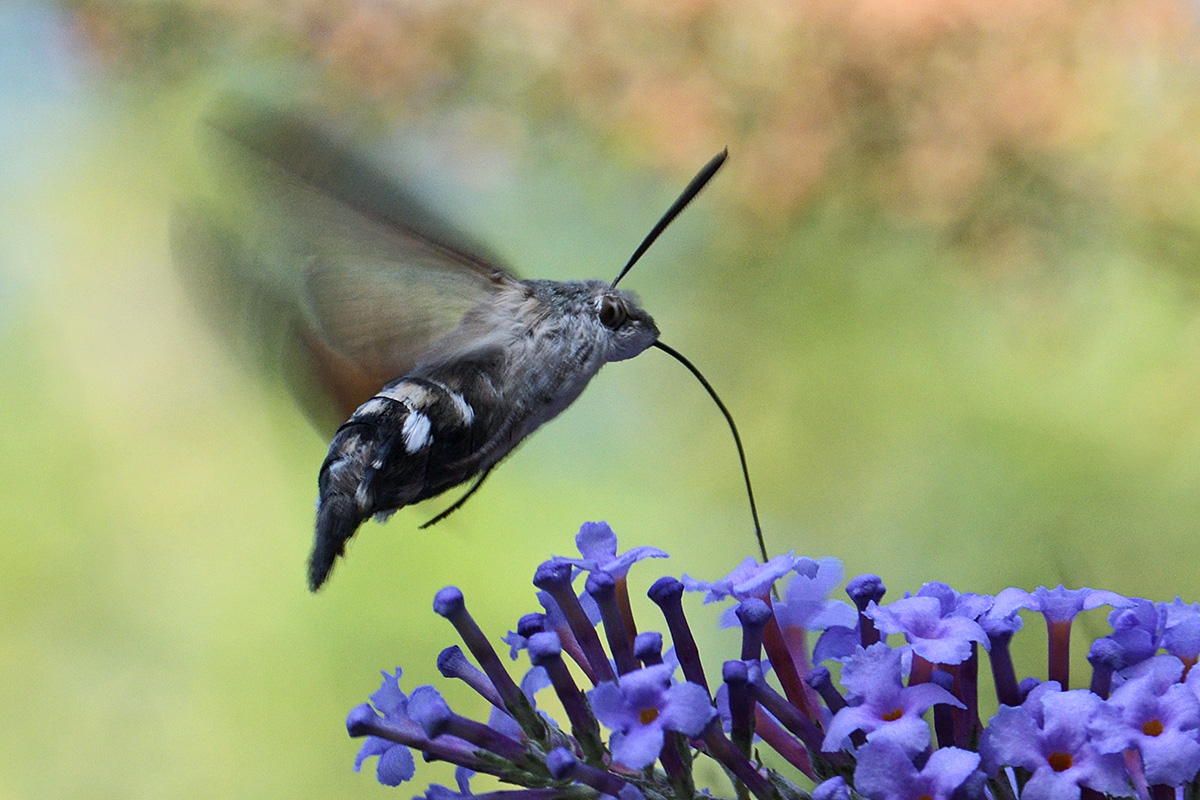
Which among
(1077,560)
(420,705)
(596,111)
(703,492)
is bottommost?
(420,705)

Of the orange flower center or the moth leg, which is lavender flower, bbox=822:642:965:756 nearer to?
the orange flower center

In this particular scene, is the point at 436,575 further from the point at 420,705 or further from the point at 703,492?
the point at 420,705

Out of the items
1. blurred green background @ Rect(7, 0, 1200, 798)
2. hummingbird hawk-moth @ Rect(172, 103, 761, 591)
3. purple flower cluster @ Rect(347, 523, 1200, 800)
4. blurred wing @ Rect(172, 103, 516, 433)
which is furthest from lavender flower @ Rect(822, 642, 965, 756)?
blurred green background @ Rect(7, 0, 1200, 798)

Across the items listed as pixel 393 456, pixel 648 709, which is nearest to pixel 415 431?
pixel 393 456

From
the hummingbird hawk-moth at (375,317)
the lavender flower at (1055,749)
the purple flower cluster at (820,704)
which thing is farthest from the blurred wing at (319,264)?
the lavender flower at (1055,749)

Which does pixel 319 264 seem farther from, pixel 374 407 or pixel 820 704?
pixel 820 704

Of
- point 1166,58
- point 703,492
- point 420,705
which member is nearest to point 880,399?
point 703,492
